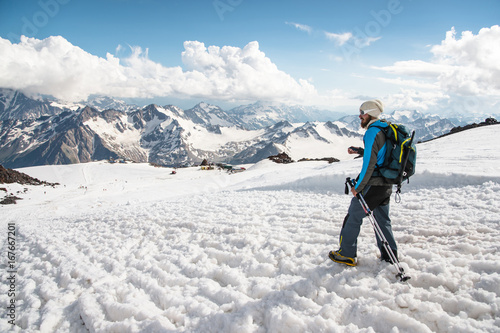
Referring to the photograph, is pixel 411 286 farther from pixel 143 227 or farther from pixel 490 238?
pixel 143 227

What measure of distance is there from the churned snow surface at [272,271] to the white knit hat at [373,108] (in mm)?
3431

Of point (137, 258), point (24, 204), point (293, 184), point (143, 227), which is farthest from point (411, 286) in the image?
point (24, 204)

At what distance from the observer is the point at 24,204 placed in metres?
27.7

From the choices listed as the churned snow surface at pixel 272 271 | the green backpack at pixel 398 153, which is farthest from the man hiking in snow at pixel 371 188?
the churned snow surface at pixel 272 271

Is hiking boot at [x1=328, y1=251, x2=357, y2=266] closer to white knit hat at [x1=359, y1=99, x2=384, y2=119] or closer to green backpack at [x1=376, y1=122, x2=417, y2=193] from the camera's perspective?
green backpack at [x1=376, y1=122, x2=417, y2=193]

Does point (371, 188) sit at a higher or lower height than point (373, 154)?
lower

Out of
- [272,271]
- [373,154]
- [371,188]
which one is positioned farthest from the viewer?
[272,271]

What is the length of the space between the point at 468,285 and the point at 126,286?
7.68 meters

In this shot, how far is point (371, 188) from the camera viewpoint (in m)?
5.37

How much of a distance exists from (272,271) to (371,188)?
3182mm

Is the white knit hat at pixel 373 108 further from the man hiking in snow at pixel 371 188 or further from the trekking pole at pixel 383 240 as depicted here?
the trekking pole at pixel 383 240

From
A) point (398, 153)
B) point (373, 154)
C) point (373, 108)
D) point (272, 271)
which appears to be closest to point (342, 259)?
point (272, 271)

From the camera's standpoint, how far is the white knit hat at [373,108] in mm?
5387

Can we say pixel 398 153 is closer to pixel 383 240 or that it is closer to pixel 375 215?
pixel 375 215
